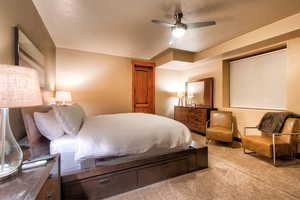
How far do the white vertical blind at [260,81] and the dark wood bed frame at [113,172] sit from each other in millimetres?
2497

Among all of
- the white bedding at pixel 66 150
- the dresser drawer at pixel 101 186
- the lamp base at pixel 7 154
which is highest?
the lamp base at pixel 7 154

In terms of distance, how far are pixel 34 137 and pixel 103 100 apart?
272 centimetres

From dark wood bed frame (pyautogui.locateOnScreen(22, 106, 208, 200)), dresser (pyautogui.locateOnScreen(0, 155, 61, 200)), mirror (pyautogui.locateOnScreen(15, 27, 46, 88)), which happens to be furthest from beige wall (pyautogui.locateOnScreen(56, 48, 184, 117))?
dresser (pyautogui.locateOnScreen(0, 155, 61, 200))

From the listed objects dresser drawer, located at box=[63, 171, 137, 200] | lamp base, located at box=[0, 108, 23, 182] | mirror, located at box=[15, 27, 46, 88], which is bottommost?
dresser drawer, located at box=[63, 171, 137, 200]

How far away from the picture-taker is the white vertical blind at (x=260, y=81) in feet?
9.27

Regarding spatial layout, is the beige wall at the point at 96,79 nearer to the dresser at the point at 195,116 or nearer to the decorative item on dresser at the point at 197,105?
the decorative item on dresser at the point at 197,105

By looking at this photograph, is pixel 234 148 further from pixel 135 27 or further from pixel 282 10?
pixel 135 27

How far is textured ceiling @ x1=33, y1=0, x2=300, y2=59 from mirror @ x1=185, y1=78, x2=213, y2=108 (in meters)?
1.26

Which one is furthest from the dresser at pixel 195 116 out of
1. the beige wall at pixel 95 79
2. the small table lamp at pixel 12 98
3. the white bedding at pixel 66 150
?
the small table lamp at pixel 12 98

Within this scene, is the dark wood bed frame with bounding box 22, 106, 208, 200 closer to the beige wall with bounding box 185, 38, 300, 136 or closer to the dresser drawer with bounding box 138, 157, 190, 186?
the dresser drawer with bounding box 138, 157, 190, 186

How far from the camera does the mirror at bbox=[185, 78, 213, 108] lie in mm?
4051

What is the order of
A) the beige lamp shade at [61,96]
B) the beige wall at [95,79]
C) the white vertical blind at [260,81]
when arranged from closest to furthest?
the white vertical blind at [260,81] < the beige lamp shade at [61,96] < the beige wall at [95,79]

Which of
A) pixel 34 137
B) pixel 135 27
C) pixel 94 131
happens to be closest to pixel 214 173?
pixel 94 131

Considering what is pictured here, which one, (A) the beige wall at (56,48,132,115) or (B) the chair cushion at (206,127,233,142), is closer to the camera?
(B) the chair cushion at (206,127,233,142)
